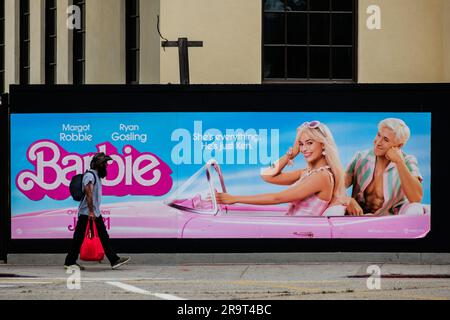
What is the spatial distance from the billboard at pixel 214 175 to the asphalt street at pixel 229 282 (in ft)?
2.23

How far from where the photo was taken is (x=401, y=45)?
19.8m

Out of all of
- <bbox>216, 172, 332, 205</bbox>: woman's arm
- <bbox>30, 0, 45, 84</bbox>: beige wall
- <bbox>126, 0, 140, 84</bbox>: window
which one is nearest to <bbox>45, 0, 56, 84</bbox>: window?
<bbox>30, 0, 45, 84</bbox>: beige wall

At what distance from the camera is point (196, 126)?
55.3 feet

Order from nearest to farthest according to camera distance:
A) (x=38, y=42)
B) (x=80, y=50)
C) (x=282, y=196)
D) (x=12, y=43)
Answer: (x=282, y=196) → (x=80, y=50) → (x=38, y=42) → (x=12, y=43)

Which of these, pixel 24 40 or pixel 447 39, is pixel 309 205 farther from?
pixel 24 40

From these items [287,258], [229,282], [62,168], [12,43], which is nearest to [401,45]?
[287,258]

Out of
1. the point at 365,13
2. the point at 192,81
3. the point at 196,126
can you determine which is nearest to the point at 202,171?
the point at 196,126

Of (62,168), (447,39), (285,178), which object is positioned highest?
(447,39)

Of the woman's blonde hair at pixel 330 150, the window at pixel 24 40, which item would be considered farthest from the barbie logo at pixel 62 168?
the window at pixel 24 40

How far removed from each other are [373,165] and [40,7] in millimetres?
13163

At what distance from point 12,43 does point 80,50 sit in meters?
3.32

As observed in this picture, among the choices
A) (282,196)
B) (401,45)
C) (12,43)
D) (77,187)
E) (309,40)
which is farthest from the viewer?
(12,43)

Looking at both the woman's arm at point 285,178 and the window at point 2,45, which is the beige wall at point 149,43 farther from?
the woman's arm at point 285,178

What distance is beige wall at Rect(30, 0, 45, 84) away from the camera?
2703 cm
